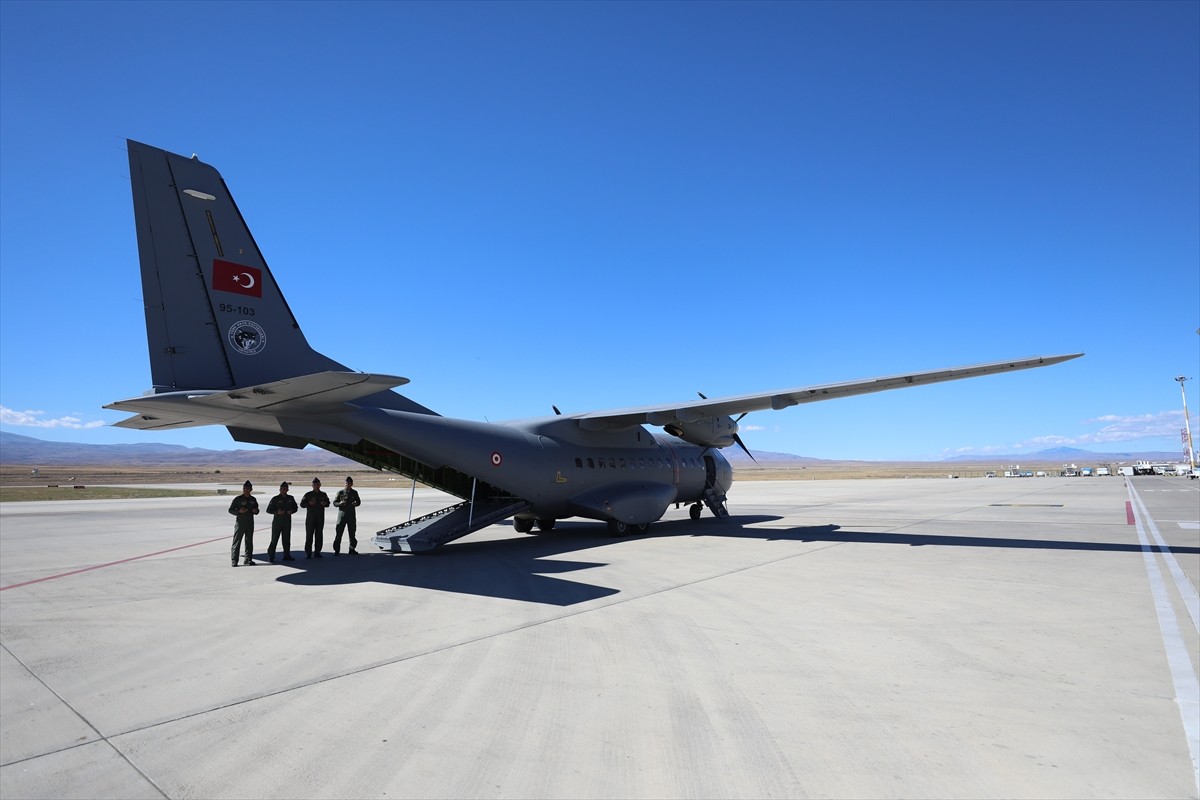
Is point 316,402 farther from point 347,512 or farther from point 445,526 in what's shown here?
point 445,526

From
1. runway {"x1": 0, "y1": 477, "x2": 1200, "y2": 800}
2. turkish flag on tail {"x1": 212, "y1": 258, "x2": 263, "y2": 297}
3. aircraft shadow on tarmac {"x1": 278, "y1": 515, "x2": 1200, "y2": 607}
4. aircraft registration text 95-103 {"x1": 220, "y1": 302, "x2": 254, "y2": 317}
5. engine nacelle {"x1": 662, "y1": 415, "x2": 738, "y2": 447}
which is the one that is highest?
turkish flag on tail {"x1": 212, "y1": 258, "x2": 263, "y2": 297}

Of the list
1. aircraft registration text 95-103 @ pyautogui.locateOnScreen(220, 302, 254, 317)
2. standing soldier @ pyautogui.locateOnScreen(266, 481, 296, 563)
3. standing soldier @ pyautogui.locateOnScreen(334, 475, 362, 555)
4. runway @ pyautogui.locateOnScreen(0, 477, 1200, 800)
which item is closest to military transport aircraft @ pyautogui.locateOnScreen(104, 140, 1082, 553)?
aircraft registration text 95-103 @ pyautogui.locateOnScreen(220, 302, 254, 317)

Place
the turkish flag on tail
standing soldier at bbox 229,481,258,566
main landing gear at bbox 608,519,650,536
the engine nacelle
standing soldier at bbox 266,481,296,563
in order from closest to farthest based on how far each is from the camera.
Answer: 1. the turkish flag on tail
2. standing soldier at bbox 229,481,258,566
3. standing soldier at bbox 266,481,296,563
4. main landing gear at bbox 608,519,650,536
5. the engine nacelle

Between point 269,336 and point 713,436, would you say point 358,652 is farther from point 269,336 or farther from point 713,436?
point 713,436

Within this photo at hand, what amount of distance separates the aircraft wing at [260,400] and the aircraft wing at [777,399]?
25.3ft

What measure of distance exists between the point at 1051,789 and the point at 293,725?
182 inches

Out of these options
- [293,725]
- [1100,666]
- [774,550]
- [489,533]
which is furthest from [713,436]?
[293,725]

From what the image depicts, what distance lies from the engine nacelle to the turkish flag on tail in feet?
35.3

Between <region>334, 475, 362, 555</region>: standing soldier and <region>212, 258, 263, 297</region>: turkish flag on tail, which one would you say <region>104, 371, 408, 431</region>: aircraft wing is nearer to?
<region>212, 258, 263, 297</region>: turkish flag on tail

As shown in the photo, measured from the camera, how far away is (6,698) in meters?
5.17

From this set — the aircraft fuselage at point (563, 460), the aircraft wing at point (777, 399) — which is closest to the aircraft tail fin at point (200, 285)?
the aircraft fuselage at point (563, 460)

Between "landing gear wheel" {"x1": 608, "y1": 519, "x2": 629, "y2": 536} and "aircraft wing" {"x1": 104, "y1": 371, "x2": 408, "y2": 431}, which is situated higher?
"aircraft wing" {"x1": 104, "y1": 371, "x2": 408, "y2": 431}

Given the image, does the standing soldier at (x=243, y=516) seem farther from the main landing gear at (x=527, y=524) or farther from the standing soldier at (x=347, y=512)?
the main landing gear at (x=527, y=524)

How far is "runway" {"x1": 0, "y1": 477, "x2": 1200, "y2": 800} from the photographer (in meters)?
3.73
